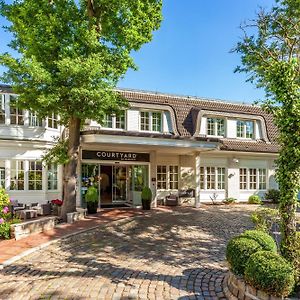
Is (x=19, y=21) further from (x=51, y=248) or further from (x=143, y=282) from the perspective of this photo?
(x=143, y=282)

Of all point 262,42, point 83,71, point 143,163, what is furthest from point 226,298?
point 143,163

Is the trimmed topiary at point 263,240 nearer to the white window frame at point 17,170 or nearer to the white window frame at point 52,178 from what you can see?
the white window frame at point 52,178

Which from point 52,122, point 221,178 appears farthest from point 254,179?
point 52,122

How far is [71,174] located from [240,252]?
9109 mm

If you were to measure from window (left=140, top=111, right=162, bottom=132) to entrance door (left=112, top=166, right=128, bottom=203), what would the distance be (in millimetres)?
2873

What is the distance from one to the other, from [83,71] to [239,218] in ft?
31.8

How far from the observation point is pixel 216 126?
835 inches

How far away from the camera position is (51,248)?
9.16 metres

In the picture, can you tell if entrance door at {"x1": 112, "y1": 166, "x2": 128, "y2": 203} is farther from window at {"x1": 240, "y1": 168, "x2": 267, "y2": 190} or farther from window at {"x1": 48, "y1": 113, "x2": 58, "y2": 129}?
window at {"x1": 240, "y1": 168, "x2": 267, "y2": 190}

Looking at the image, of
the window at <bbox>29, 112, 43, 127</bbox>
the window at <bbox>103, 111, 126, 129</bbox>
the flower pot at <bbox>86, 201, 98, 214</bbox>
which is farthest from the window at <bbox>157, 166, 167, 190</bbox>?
the window at <bbox>29, 112, 43, 127</bbox>

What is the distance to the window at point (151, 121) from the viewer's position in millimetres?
18812

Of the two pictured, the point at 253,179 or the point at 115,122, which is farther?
the point at 253,179

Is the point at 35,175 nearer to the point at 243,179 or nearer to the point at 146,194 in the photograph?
the point at 146,194

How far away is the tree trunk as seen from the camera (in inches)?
513
